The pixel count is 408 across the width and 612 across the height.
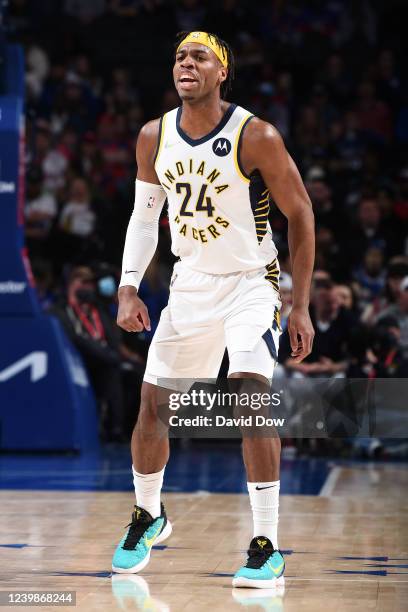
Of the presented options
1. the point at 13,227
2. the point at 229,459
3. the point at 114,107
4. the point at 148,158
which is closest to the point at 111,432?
the point at 229,459

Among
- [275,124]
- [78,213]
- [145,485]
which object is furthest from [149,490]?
[275,124]

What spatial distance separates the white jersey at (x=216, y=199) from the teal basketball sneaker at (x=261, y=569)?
46.3 inches

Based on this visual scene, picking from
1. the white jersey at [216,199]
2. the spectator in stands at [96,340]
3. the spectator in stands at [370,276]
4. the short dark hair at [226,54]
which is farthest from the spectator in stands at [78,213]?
the white jersey at [216,199]

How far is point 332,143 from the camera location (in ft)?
48.9

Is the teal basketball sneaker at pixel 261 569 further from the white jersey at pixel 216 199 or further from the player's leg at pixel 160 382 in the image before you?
the white jersey at pixel 216 199

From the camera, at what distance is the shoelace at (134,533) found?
203 inches

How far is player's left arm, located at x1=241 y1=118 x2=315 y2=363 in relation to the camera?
196 inches

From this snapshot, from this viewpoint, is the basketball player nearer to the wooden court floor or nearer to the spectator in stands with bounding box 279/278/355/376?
the wooden court floor

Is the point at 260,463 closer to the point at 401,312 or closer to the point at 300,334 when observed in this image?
the point at 300,334

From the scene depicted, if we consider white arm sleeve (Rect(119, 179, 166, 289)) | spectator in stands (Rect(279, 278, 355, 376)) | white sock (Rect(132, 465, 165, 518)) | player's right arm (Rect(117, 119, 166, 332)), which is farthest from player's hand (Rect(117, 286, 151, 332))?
spectator in stands (Rect(279, 278, 355, 376))

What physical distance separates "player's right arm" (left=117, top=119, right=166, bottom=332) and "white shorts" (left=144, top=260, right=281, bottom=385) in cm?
15

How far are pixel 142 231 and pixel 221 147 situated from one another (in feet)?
2.02

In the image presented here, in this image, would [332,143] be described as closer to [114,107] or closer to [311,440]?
[114,107]

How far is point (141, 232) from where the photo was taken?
540 cm
